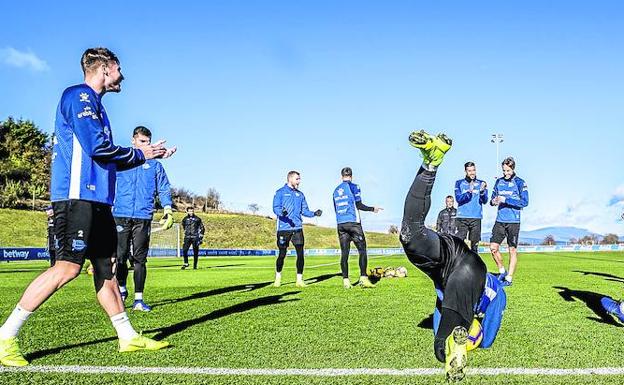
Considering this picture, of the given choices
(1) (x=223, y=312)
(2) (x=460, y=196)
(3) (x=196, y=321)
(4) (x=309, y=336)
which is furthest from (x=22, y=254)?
(4) (x=309, y=336)

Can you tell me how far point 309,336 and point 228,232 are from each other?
191ft

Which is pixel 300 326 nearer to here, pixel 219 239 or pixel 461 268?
pixel 461 268

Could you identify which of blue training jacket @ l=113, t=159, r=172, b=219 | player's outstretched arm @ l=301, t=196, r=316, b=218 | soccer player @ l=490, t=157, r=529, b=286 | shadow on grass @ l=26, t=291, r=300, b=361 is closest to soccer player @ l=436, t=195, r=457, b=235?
soccer player @ l=490, t=157, r=529, b=286

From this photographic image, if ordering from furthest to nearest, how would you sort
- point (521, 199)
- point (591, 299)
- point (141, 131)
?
point (521, 199) < point (591, 299) < point (141, 131)

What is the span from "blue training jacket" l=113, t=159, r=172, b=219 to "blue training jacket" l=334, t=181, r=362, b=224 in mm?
4548

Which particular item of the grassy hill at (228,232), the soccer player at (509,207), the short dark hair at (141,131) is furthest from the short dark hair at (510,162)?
the grassy hill at (228,232)

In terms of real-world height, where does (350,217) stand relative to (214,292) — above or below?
above

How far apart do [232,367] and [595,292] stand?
8387 mm

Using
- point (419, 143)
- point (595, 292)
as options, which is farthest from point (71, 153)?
point (595, 292)

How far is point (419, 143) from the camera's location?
465 cm

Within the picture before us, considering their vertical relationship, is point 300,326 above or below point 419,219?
below

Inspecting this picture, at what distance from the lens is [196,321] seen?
24.2ft

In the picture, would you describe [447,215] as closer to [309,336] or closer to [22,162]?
[309,336]

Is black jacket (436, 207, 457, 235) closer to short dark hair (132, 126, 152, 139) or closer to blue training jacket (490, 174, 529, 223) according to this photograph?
blue training jacket (490, 174, 529, 223)
